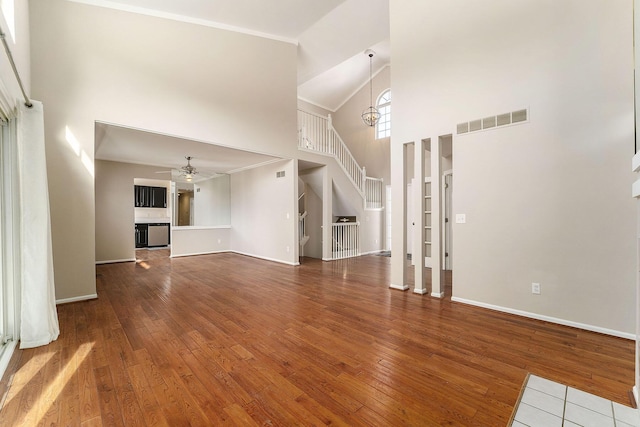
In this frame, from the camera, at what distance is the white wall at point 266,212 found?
247 inches

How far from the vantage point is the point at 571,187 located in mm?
2795

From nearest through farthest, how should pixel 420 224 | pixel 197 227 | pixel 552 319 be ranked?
pixel 552 319 < pixel 420 224 < pixel 197 227

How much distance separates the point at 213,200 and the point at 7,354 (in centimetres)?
662

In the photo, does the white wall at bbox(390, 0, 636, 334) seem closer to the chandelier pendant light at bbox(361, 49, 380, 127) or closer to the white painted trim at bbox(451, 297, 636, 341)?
the white painted trim at bbox(451, 297, 636, 341)

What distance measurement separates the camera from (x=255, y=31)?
5.42 metres

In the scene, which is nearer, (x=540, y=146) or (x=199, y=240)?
(x=540, y=146)

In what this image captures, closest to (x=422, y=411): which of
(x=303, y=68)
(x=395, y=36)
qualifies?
(x=395, y=36)

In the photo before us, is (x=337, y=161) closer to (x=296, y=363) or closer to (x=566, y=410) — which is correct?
(x=296, y=363)

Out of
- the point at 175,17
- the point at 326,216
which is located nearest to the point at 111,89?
the point at 175,17

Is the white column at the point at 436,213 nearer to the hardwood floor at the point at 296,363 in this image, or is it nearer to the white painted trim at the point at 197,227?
the hardwood floor at the point at 296,363

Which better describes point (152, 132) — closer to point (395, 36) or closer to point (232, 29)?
point (232, 29)

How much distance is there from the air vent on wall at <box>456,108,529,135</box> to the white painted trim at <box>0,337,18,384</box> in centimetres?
508

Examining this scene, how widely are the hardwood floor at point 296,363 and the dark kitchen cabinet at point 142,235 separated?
6267mm

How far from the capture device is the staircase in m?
7.06
